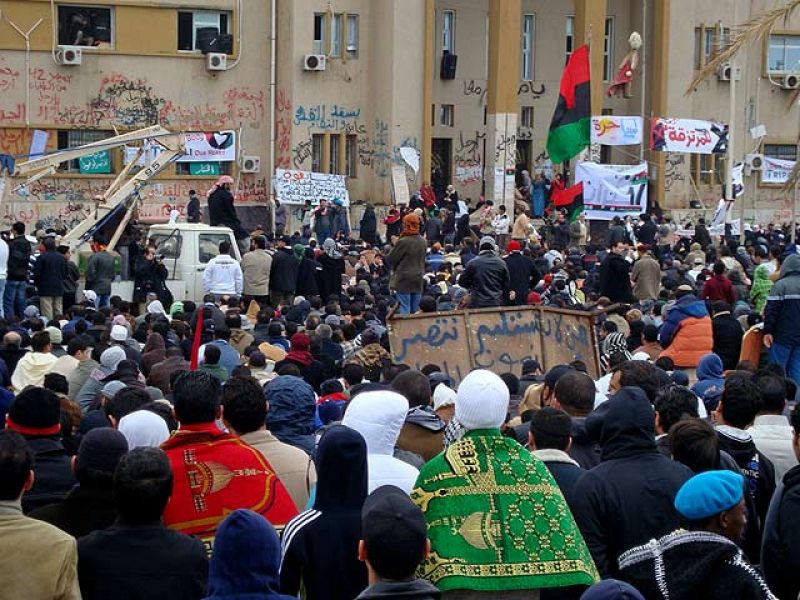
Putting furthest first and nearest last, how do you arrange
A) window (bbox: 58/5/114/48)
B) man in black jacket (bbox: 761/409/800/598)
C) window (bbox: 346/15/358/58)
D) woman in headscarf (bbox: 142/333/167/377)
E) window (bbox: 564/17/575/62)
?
window (bbox: 564/17/575/62)
window (bbox: 346/15/358/58)
window (bbox: 58/5/114/48)
woman in headscarf (bbox: 142/333/167/377)
man in black jacket (bbox: 761/409/800/598)

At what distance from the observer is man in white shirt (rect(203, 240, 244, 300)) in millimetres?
22719

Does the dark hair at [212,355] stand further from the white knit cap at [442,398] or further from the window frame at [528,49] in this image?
the window frame at [528,49]

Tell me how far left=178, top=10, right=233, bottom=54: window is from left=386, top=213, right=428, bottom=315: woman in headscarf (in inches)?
697

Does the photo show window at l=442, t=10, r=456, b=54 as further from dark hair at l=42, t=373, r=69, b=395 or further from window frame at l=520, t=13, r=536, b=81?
dark hair at l=42, t=373, r=69, b=395

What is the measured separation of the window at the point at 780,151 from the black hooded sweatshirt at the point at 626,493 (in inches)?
1495

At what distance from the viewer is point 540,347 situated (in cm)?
1647

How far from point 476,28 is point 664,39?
4925 millimetres

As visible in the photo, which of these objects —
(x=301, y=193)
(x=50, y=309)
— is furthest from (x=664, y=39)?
(x=50, y=309)

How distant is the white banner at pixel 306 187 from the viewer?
121 feet

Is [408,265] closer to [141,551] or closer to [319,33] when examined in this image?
[141,551]

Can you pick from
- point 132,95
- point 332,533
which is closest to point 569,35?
point 132,95

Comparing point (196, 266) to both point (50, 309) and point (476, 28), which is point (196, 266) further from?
point (476, 28)

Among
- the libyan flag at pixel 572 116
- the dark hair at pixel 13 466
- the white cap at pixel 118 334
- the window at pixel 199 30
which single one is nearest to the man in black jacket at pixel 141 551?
the dark hair at pixel 13 466

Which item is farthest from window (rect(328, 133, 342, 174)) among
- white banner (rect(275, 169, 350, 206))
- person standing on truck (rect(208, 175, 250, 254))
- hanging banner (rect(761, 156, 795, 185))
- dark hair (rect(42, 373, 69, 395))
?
dark hair (rect(42, 373, 69, 395))
